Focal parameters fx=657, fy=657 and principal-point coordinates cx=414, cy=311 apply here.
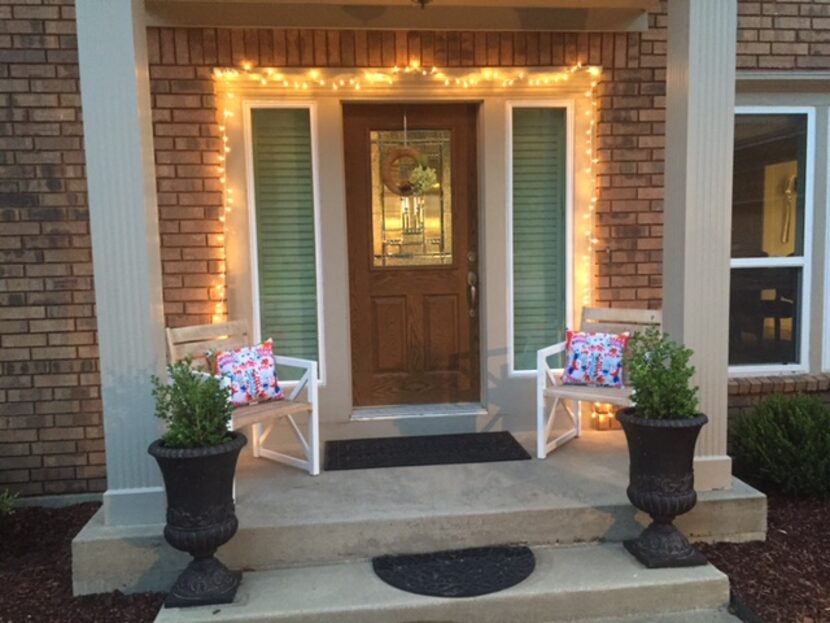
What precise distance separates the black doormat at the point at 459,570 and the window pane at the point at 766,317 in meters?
2.41

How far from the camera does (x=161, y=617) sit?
247 centimetres

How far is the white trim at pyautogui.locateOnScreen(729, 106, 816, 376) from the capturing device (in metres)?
4.23

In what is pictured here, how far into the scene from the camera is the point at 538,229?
4.23 meters

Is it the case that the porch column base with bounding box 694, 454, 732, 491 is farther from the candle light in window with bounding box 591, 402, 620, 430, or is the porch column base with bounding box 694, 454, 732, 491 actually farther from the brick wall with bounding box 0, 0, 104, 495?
the brick wall with bounding box 0, 0, 104, 495

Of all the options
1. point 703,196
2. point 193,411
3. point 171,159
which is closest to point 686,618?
point 703,196

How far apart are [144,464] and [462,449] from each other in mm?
1741

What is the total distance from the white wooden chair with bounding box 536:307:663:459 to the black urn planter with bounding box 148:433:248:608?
5.74ft

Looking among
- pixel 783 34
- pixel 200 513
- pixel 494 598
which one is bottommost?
pixel 494 598

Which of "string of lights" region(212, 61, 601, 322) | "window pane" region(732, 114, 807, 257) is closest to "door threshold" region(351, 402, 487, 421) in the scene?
"string of lights" region(212, 61, 601, 322)

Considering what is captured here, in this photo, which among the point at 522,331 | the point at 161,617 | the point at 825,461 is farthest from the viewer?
the point at 522,331

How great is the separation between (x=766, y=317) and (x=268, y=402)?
3276mm

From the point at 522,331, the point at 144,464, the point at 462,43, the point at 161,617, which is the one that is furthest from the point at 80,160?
the point at 522,331

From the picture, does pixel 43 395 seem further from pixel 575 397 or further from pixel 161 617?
pixel 575 397

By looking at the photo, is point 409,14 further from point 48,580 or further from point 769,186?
point 48,580
